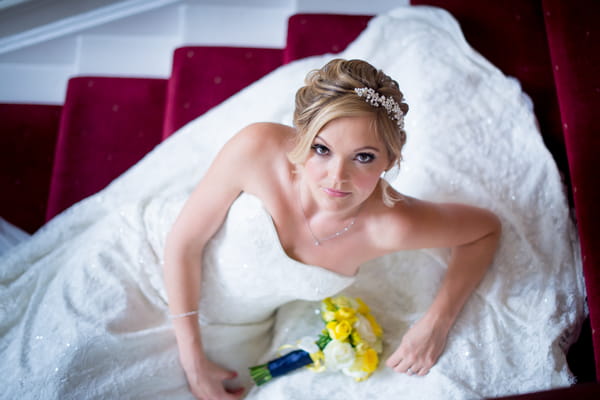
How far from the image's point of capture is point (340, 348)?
1.43 meters

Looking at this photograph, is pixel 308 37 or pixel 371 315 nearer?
pixel 371 315

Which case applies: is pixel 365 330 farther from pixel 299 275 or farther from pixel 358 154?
pixel 358 154

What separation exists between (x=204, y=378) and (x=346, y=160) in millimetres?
937

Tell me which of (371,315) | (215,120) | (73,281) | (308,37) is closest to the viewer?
(73,281)

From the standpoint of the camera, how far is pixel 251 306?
1.60m

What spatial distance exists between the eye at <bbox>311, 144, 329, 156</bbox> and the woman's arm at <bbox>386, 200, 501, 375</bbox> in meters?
0.42

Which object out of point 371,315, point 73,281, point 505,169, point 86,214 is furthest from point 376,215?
point 86,214

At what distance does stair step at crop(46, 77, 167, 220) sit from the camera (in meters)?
2.27

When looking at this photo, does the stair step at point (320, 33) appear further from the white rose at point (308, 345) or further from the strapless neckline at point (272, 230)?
the white rose at point (308, 345)

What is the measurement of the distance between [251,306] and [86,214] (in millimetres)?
769

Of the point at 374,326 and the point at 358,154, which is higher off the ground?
the point at 358,154

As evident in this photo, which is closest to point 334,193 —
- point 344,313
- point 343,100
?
point 343,100

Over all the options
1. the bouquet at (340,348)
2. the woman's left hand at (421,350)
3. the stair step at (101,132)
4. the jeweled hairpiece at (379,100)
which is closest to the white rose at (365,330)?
the bouquet at (340,348)

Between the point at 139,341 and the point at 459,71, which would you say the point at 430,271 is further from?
the point at 139,341
